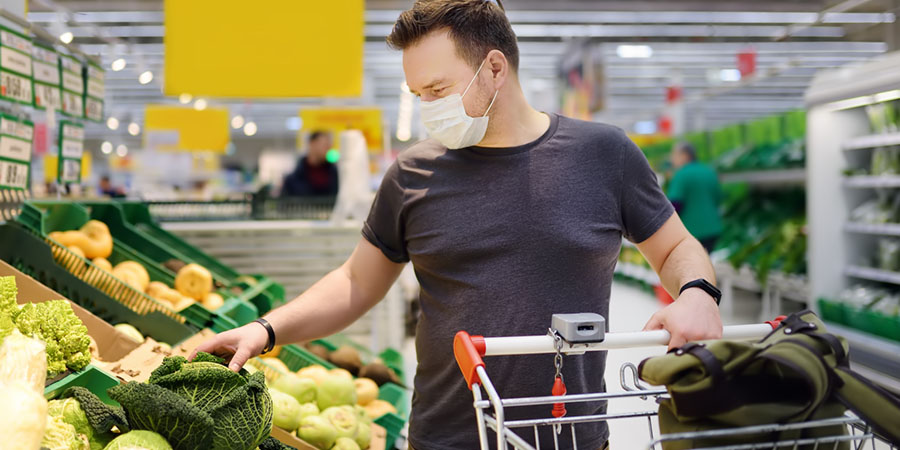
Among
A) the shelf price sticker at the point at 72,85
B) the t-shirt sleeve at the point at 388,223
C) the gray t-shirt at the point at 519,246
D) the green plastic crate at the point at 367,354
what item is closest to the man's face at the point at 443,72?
the gray t-shirt at the point at 519,246

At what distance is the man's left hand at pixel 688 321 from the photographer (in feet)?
4.25

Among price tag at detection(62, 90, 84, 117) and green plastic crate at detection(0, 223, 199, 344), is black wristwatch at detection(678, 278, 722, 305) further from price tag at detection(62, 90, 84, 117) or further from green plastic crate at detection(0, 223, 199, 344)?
price tag at detection(62, 90, 84, 117)

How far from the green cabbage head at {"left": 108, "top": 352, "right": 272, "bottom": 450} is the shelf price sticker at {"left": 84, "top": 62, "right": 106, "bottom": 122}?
8.26 ft

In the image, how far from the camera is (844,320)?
5.83 meters

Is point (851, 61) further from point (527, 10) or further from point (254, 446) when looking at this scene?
point (254, 446)

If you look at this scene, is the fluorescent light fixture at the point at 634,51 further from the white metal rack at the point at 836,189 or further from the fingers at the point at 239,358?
the fingers at the point at 239,358

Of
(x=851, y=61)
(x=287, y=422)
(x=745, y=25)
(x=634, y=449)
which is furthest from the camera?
(x=851, y=61)

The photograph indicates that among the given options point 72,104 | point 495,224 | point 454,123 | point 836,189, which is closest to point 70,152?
point 72,104

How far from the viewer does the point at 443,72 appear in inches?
66.4

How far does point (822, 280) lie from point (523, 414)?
5.39m

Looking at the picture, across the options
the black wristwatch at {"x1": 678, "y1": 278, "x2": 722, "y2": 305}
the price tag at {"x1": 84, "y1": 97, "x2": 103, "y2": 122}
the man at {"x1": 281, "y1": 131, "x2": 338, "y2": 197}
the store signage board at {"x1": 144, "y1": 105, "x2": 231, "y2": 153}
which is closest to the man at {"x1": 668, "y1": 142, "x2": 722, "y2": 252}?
the man at {"x1": 281, "y1": 131, "x2": 338, "y2": 197}

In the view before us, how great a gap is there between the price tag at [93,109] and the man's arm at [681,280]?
9.23 ft

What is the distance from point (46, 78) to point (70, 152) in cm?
49

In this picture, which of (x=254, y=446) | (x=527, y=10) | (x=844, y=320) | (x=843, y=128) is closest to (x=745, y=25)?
(x=527, y=10)
